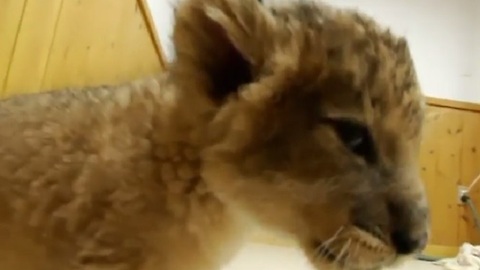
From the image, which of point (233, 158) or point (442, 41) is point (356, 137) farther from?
point (442, 41)

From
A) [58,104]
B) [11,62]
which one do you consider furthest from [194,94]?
[11,62]

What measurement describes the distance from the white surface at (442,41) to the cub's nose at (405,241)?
2569 mm

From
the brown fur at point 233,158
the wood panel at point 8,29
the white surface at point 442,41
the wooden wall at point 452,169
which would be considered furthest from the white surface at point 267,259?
the white surface at point 442,41

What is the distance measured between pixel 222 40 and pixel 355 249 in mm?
284

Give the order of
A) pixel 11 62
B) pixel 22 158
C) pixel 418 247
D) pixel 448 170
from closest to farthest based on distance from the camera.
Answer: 1. pixel 418 247
2. pixel 22 158
3. pixel 11 62
4. pixel 448 170

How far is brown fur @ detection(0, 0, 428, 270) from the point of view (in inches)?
36.4

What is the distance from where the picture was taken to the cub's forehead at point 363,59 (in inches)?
36.5

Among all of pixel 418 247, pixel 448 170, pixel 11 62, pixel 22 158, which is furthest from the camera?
pixel 448 170

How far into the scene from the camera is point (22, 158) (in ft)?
3.46

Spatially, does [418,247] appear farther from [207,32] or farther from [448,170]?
[448,170]

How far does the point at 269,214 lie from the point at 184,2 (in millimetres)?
270

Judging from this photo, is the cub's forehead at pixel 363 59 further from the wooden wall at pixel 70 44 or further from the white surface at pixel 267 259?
the white surface at pixel 267 259

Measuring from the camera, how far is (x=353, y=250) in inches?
36.3

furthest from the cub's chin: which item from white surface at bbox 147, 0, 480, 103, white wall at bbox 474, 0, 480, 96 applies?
white wall at bbox 474, 0, 480, 96
